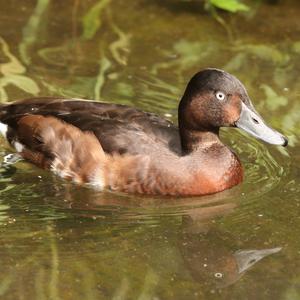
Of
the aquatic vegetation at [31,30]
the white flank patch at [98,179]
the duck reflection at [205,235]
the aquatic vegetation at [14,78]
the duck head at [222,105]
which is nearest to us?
the duck reflection at [205,235]

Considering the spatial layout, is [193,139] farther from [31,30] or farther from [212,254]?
[31,30]

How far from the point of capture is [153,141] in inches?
285

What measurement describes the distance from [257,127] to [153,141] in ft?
2.43

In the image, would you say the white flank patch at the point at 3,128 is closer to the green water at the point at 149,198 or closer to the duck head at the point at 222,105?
the green water at the point at 149,198

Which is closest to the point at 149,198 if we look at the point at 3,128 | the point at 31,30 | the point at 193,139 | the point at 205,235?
the point at 193,139

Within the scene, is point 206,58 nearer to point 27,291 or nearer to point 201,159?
point 201,159

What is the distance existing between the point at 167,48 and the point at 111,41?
53 centimetres

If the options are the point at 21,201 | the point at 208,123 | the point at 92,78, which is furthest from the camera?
the point at 92,78

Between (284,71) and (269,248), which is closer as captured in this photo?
(269,248)

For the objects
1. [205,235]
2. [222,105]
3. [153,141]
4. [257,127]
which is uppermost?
[222,105]

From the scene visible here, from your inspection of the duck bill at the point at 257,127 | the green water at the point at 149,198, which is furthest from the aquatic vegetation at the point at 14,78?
the duck bill at the point at 257,127

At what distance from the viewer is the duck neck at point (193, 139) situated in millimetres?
7289

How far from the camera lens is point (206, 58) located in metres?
9.24

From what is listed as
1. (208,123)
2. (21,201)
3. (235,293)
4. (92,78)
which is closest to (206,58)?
(92,78)
